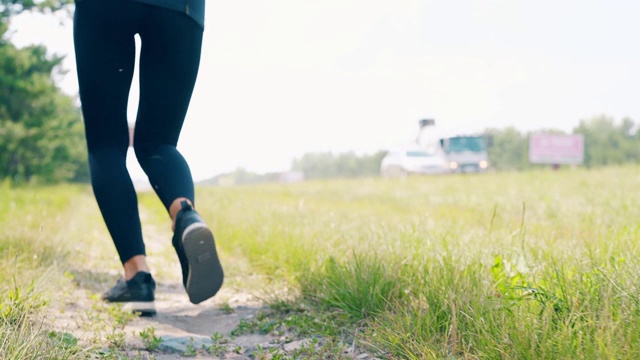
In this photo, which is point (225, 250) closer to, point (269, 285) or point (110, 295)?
point (269, 285)

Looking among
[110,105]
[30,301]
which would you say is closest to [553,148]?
[110,105]

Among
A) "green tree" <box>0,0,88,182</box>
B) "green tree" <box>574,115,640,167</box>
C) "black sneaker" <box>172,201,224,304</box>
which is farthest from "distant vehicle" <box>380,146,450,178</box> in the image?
"green tree" <box>574,115,640,167</box>

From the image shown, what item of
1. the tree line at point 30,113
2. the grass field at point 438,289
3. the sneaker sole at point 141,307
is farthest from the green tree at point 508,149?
the sneaker sole at point 141,307

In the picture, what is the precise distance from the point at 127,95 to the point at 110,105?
0.08 m

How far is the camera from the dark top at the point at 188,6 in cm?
Answer: 227

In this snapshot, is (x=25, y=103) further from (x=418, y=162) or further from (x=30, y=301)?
(x=30, y=301)

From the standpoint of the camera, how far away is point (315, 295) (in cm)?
258

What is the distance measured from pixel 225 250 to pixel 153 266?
0.57m

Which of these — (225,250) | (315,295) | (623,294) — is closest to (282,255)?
(315,295)

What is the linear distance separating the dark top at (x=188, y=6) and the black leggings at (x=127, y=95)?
0.08 feet

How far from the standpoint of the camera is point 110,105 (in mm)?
2441

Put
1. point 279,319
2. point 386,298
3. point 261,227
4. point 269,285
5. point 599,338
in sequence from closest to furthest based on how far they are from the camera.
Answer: point 599,338
point 386,298
point 279,319
point 269,285
point 261,227

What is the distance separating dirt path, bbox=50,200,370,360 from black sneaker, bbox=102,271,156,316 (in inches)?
1.9

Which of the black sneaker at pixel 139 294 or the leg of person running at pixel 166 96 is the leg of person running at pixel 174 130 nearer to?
the leg of person running at pixel 166 96
